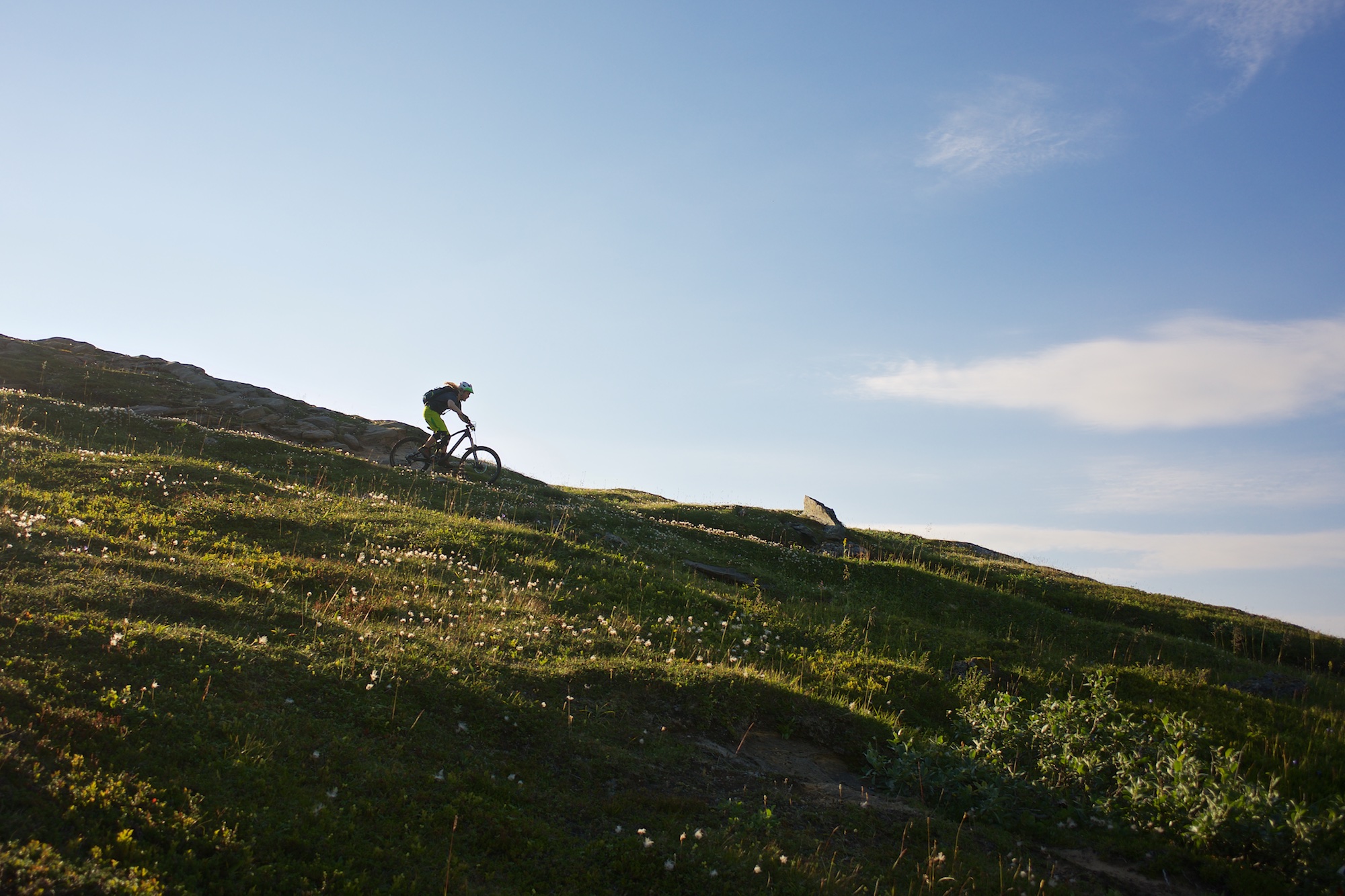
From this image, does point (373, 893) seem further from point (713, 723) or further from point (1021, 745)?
point (1021, 745)

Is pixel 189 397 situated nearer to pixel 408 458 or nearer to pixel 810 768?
pixel 408 458

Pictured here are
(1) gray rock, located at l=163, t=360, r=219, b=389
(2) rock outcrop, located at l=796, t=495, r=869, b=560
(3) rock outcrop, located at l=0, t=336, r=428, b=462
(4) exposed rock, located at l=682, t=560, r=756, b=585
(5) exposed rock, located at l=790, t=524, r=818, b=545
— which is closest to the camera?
(4) exposed rock, located at l=682, t=560, r=756, b=585

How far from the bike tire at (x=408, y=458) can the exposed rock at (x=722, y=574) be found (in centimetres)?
1323

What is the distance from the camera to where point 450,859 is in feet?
21.2

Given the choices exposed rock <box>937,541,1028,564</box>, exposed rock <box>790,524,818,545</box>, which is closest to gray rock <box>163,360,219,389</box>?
exposed rock <box>790,524,818,545</box>

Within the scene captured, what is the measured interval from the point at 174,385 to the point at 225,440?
21.6 m

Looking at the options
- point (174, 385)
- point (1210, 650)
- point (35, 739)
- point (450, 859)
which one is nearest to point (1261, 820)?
point (450, 859)

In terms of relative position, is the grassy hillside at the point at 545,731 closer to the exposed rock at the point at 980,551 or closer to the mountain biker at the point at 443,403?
the mountain biker at the point at 443,403

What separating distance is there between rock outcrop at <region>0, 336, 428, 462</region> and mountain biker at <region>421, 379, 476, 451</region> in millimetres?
10149

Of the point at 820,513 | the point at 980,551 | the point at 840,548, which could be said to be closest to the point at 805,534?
the point at 840,548

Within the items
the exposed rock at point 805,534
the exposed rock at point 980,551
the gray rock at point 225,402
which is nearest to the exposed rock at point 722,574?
the exposed rock at point 805,534

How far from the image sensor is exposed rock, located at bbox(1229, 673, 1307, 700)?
15.5m

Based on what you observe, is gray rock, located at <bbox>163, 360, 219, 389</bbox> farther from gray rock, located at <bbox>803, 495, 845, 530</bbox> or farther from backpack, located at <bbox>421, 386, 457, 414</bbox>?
gray rock, located at <bbox>803, 495, 845, 530</bbox>

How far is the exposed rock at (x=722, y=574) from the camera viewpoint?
1994 centimetres
